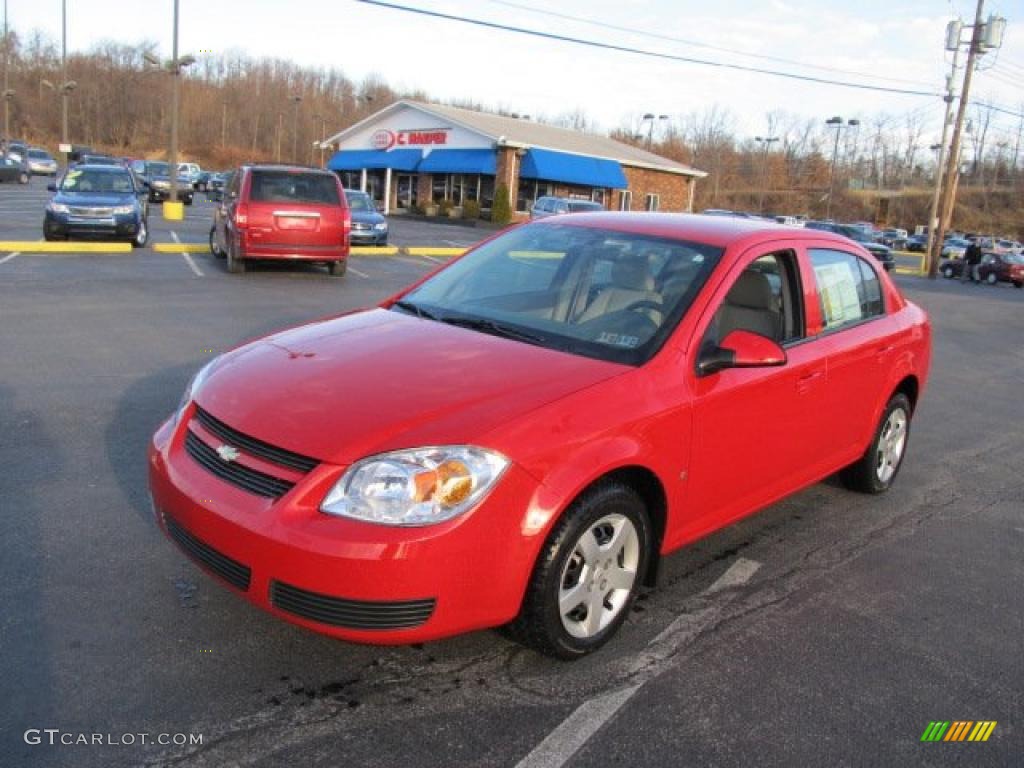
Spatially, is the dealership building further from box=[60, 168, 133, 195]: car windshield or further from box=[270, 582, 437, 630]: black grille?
box=[270, 582, 437, 630]: black grille

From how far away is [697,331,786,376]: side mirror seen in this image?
374 centimetres

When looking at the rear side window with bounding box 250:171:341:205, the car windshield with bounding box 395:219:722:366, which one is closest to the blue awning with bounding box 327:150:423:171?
the rear side window with bounding box 250:171:341:205

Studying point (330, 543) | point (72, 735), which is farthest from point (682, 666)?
point (72, 735)

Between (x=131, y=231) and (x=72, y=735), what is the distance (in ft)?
56.0

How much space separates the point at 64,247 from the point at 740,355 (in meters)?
16.4

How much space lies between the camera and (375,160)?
50562mm

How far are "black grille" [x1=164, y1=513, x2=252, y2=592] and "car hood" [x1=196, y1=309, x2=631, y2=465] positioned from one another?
0.43 m

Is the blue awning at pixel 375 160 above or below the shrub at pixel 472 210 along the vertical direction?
above

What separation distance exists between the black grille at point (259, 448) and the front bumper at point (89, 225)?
1619 cm

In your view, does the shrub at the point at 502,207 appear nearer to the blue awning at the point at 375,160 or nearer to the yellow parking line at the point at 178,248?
the blue awning at the point at 375,160

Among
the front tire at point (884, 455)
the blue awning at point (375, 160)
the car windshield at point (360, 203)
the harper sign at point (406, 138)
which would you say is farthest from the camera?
the blue awning at point (375, 160)

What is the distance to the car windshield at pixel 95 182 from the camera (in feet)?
60.4

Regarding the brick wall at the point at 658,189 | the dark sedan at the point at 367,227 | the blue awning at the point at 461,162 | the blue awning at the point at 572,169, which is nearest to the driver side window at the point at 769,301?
the dark sedan at the point at 367,227

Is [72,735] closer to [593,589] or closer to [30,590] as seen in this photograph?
[30,590]
